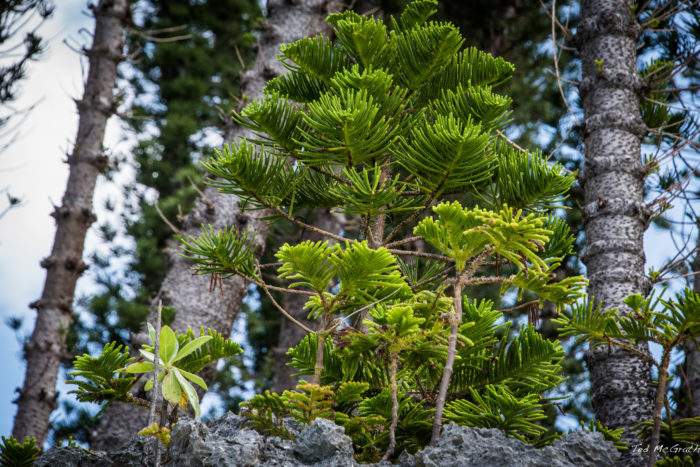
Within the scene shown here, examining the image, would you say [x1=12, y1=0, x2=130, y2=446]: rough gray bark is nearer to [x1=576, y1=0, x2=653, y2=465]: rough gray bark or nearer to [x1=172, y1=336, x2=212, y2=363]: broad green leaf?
[x1=172, y1=336, x2=212, y2=363]: broad green leaf

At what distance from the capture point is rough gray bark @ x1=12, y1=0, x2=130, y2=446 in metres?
4.92

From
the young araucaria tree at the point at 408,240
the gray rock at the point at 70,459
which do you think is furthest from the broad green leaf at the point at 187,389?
the gray rock at the point at 70,459

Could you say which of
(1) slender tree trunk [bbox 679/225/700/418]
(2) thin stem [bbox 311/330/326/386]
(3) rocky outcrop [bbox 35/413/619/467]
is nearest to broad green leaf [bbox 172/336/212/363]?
(3) rocky outcrop [bbox 35/413/619/467]

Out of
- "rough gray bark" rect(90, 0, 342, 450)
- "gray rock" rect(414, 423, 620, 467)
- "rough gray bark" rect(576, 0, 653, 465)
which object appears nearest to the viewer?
"gray rock" rect(414, 423, 620, 467)

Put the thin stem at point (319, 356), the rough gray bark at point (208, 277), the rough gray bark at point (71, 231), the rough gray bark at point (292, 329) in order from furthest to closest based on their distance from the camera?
1. the rough gray bark at point (292, 329)
2. the rough gray bark at point (71, 231)
3. the rough gray bark at point (208, 277)
4. the thin stem at point (319, 356)

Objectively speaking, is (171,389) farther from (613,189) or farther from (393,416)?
(613,189)

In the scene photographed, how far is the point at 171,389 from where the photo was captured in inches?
57.1

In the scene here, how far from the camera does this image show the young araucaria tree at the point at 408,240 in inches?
58.9

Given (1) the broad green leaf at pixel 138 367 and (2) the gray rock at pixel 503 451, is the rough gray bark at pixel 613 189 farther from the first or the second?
(1) the broad green leaf at pixel 138 367

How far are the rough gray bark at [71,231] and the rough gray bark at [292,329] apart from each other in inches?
78.1

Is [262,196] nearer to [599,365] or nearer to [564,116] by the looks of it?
[599,365]

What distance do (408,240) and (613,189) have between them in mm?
1581

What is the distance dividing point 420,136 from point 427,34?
0.41m

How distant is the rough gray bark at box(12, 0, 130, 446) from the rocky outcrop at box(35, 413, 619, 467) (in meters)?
4.07
